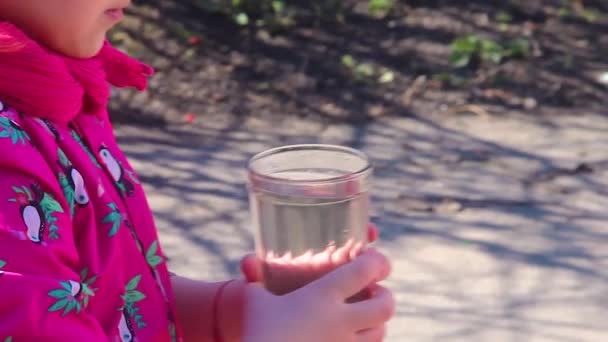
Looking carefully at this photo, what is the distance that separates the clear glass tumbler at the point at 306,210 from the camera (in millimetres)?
1111

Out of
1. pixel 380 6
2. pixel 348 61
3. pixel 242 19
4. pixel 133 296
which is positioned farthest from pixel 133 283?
pixel 380 6

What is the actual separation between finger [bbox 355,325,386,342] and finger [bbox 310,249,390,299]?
5cm

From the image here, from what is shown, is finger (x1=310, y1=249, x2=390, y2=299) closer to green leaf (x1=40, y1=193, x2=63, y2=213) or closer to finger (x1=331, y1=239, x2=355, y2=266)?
finger (x1=331, y1=239, x2=355, y2=266)

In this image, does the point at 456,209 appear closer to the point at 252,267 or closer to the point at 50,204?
the point at 252,267

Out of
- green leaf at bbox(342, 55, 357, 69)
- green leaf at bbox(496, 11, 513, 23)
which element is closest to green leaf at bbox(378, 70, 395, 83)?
green leaf at bbox(342, 55, 357, 69)

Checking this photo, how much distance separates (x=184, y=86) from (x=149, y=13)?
27.4 inches

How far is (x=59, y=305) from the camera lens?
3.07 ft

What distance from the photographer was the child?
93 centimetres

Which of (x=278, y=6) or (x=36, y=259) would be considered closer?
(x=36, y=259)

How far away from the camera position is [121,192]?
1.23 m

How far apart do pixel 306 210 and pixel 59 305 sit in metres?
0.31

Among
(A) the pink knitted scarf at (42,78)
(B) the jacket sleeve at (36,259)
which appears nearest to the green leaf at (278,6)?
(A) the pink knitted scarf at (42,78)

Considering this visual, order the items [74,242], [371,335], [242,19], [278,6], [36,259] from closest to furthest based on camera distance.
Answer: [36,259]
[74,242]
[371,335]
[242,19]
[278,6]

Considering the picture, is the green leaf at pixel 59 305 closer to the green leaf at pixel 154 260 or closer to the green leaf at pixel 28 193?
the green leaf at pixel 28 193
